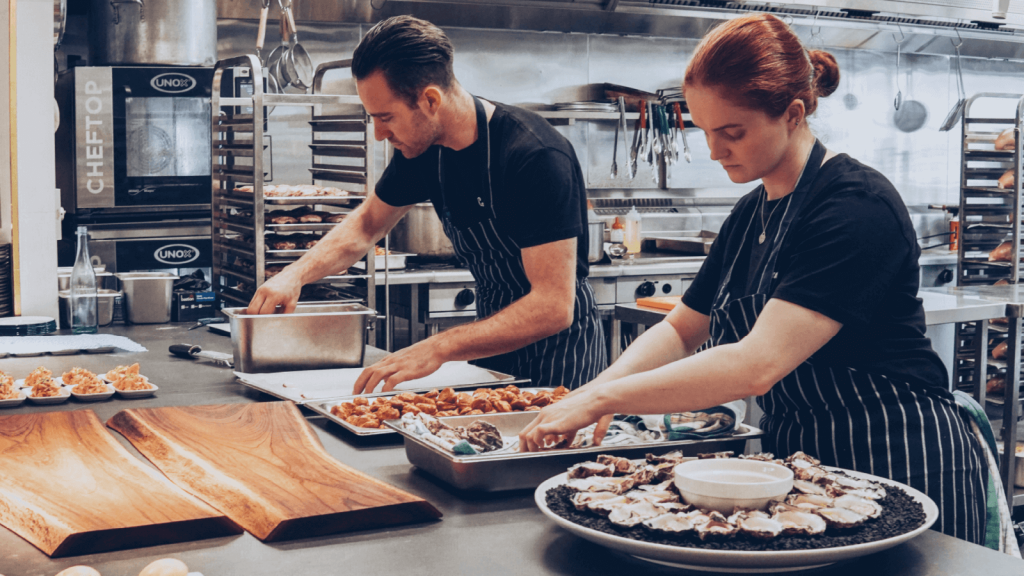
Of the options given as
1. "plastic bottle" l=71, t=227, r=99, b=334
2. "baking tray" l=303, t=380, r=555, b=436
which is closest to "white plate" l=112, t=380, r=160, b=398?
"baking tray" l=303, t=380, r=555, b=436

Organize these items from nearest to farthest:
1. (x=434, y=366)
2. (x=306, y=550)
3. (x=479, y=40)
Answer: (x=306, y=550)
(x=434, y=366)
(x=479, y=40)

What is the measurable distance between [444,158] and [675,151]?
11.6 feet

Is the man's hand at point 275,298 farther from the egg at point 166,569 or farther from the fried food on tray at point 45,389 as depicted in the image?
the egg at point 166,569

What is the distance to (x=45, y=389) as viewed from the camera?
2057 millimetres

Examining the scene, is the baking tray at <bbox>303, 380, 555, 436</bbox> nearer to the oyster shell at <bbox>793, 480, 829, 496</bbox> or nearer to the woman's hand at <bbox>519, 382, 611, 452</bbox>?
the woman's hand at <bbox>519, 382, 611, 452</bbox>

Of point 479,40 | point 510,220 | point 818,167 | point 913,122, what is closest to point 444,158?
point 510,220

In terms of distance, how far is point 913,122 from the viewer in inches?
272

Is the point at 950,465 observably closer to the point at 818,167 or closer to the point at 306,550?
the point at 818,167

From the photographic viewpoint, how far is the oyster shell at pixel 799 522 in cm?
105

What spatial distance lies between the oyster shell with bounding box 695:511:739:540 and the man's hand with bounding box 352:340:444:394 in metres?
1.00

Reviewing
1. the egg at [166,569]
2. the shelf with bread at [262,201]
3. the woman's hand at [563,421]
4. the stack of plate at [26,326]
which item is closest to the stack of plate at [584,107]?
the shelf with bread at [262,201]

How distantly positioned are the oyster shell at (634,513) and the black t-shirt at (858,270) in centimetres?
44

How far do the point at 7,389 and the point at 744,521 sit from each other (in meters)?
1.60

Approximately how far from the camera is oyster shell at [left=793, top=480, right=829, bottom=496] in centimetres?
117
